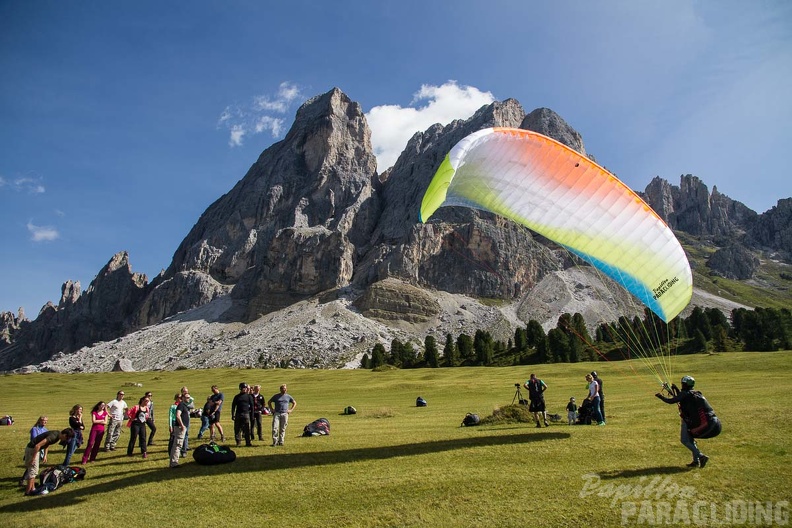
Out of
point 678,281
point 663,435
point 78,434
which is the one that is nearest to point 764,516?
point 663,435

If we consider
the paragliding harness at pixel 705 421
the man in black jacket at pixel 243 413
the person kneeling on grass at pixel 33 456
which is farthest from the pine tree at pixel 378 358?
the paragliding harness at pixel 705 421

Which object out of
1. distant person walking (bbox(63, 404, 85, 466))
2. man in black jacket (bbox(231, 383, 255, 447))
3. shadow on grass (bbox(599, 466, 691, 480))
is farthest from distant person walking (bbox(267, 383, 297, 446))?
shadow on grass (bbox(599, 466, 691, 480))

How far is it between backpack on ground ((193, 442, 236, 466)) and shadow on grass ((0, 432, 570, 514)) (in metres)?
0.19

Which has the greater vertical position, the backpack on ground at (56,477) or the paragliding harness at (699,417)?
the paragliding harness at (699,417)

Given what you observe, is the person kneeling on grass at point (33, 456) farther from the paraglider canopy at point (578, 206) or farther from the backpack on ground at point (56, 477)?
the paraglider canopy at point (578, 206)

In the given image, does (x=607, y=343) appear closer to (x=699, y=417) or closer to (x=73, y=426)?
(x=699, y=417)

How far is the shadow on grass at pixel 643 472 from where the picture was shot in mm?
9742

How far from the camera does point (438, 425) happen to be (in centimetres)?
1866

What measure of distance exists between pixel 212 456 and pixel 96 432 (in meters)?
4.48

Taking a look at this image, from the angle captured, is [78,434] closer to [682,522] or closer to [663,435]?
[682,522]

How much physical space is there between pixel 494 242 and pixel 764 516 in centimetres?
16150

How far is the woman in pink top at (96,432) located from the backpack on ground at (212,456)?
12.8 ft

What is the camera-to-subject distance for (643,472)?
9922 millimetres

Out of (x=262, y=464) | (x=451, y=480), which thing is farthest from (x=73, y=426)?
(x=451, y=480)
